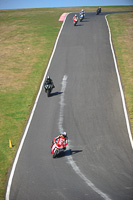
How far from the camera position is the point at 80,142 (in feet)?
67.7

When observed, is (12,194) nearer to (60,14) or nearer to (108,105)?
(108,105)

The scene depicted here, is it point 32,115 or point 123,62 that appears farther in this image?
point 123,62

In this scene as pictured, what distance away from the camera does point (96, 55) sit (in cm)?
4109

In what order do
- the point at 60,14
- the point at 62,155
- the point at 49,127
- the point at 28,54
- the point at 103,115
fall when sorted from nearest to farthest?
the point at 62,155
the point at 49,127
the point at 103,115
the point at 28,54
the point at 60,14

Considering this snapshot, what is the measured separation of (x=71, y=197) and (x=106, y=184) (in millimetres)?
2249

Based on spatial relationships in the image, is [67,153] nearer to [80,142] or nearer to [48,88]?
[80,142]

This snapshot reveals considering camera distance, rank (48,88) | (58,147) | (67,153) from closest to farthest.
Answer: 1. (58,147)
2. (67,153)
3. (48,88)

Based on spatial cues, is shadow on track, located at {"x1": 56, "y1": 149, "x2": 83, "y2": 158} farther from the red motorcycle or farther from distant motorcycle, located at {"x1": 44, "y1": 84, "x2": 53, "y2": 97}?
distant motorcycle, located at {"x1": 44, "y1": 84, "x2": 53, "y2": 97}

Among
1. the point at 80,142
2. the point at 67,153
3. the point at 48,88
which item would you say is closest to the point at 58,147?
the point at 67,153

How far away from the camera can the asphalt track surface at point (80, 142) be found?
50.3 ft

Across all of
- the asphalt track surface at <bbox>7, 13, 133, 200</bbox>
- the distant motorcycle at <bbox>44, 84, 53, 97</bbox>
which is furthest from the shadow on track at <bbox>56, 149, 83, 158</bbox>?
the distant motorcycle at <bbox>44, 84, 53, 97</bbox>

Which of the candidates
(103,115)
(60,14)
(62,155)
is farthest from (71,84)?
(60,14)

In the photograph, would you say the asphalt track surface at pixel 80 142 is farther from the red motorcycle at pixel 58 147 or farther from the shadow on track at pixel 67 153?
the red motorcycle at pixel 58 147

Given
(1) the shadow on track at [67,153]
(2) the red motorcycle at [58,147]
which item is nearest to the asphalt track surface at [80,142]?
(1) the shadow on track at [67,153]
